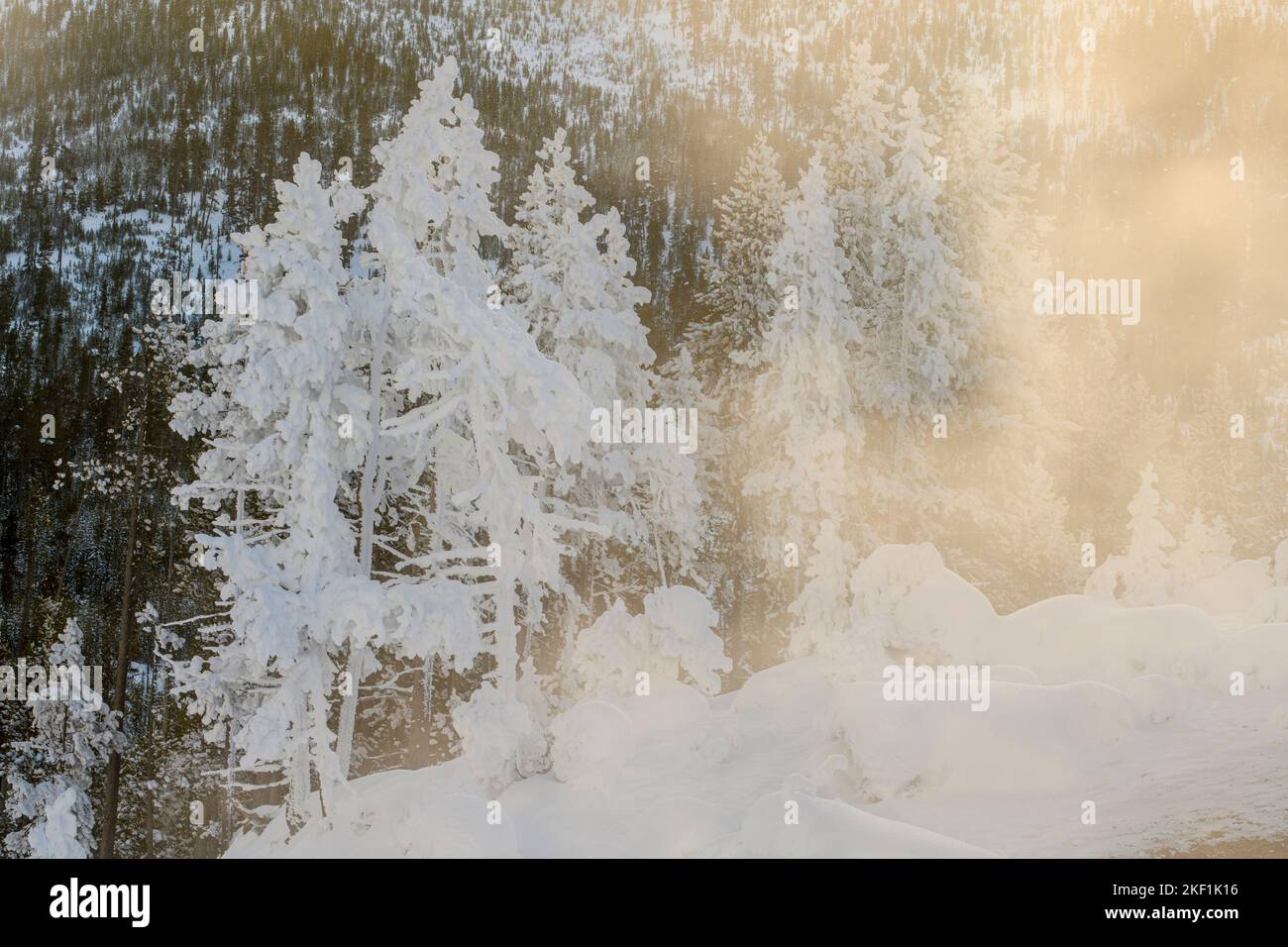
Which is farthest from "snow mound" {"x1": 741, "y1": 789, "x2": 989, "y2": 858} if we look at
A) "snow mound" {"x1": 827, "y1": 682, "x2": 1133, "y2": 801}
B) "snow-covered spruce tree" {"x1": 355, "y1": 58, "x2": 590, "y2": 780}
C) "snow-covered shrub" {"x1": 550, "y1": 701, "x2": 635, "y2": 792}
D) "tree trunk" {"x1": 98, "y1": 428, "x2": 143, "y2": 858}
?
"tree trunk" {"x1": 98, "y1": 428, "x2": 143, "y2": 858}

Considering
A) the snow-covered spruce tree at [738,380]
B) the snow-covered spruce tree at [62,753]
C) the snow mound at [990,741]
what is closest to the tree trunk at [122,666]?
the snow-covered spruce tree at [62,753]

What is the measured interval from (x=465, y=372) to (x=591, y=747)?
275 inches

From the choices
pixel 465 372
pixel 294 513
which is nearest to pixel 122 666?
pixel 294 513

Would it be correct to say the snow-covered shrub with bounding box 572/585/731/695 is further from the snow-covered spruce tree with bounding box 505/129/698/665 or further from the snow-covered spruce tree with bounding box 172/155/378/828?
the snow-covered spruce tree with bounding box 172/155/378/828

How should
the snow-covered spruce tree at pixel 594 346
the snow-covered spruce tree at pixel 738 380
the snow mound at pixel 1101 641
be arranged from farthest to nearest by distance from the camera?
the snow-covered spruce tree at pixel 738 380, the snow-covered spruce tree at pixel 594 346, the snow mound at pixel 1101 641

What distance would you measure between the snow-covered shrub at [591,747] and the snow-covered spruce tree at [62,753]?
474 inches

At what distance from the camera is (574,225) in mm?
25172

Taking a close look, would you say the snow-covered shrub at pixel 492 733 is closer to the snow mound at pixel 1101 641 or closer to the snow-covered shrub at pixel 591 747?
the snow-covered shrub at pixel 591 747

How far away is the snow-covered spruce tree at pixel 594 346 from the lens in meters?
25.0

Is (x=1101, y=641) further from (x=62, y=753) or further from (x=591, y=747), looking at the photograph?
(x=62, y=753)

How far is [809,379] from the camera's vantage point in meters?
27.9

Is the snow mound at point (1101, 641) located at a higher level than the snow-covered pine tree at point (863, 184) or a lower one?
lower

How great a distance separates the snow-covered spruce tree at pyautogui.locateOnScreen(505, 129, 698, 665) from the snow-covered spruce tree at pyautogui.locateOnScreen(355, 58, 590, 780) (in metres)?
3.78
